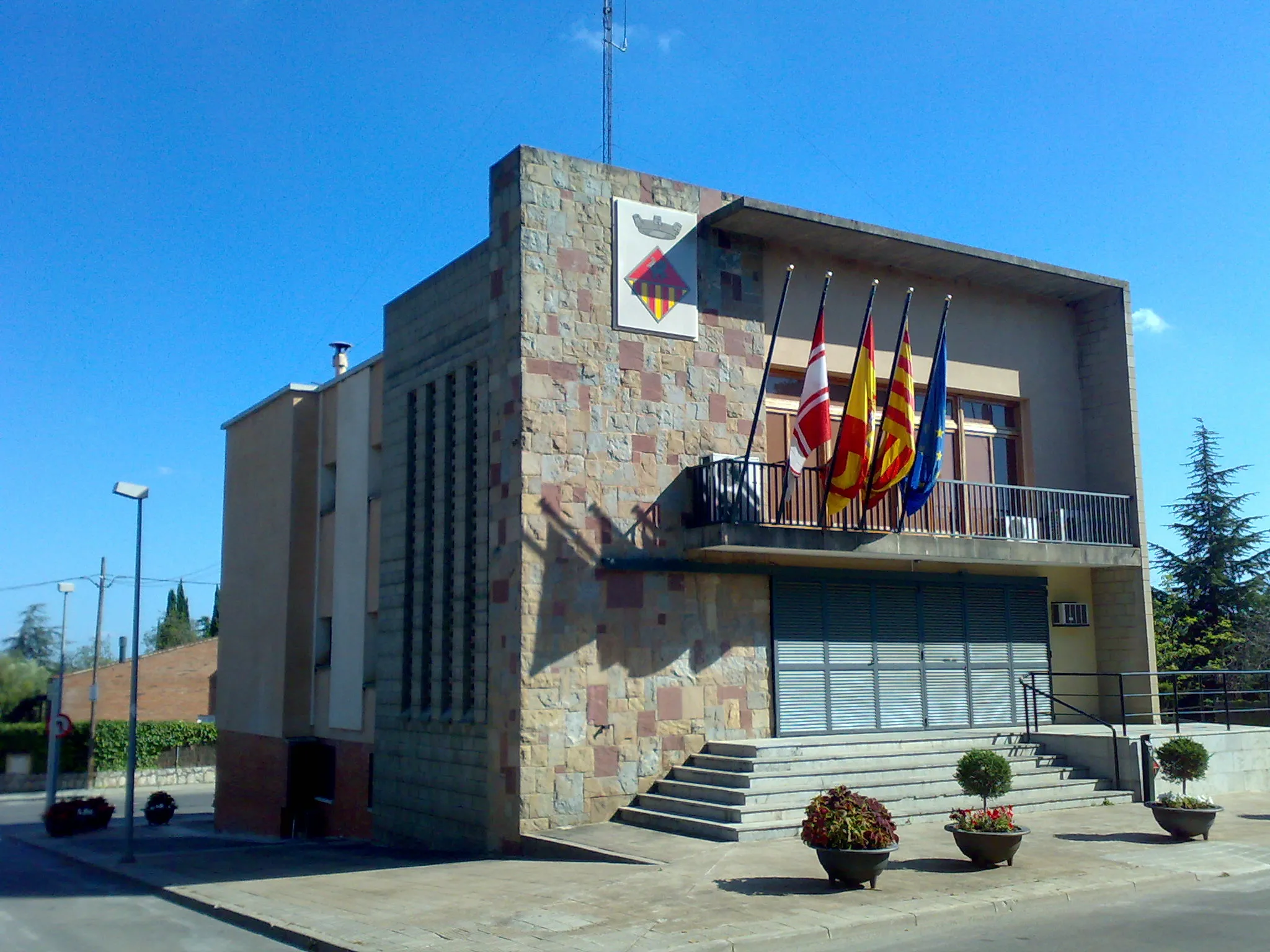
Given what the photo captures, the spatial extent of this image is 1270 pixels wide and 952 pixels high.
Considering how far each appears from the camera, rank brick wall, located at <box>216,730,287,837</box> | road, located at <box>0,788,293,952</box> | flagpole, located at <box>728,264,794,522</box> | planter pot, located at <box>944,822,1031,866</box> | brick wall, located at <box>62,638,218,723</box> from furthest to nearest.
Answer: brick wall, located at <box>62,638,218,723</box> < brick wall, located at <box>216,730,287,837</box> < flagpole, located at <box>728,264,794,522</box> < planter pot, located at <box>944,822,1031,866</box> < road, located at <box>0,788,293,952</box>

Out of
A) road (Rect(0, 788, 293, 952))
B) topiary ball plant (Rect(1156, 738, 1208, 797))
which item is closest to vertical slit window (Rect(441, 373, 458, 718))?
road (Rect(0, 788, 293, 952))

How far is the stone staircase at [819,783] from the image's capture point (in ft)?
48.8

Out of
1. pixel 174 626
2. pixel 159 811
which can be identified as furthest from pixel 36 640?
pixel 159 811

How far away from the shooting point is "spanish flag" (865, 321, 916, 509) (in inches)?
680

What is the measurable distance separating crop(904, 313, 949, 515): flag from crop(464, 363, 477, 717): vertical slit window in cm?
674

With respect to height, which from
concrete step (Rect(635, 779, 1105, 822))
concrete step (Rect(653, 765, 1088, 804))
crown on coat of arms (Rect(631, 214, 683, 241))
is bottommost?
concrete step (Rect(635, 779, 1105, 822))

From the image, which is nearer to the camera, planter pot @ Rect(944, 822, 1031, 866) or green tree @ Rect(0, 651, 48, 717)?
planter pot @ Rect(944, 822, 1031, 866)

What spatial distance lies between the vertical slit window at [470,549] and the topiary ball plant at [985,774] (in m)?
7.21

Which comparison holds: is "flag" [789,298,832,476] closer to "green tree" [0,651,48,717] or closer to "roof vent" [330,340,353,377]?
"roof vent" [330,340,353,377]

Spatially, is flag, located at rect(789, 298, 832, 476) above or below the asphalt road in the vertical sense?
above

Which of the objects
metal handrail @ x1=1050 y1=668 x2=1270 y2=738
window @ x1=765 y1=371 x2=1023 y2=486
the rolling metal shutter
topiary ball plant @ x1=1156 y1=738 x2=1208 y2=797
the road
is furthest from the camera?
window @ x1=765 y1=371 x2=1023 y2=486

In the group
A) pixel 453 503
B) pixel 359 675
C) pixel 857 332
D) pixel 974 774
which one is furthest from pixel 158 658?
pixel 974 774

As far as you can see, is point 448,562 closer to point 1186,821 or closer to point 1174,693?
point 1186,821

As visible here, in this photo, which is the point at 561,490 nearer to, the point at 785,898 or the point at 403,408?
the point at 403,408
